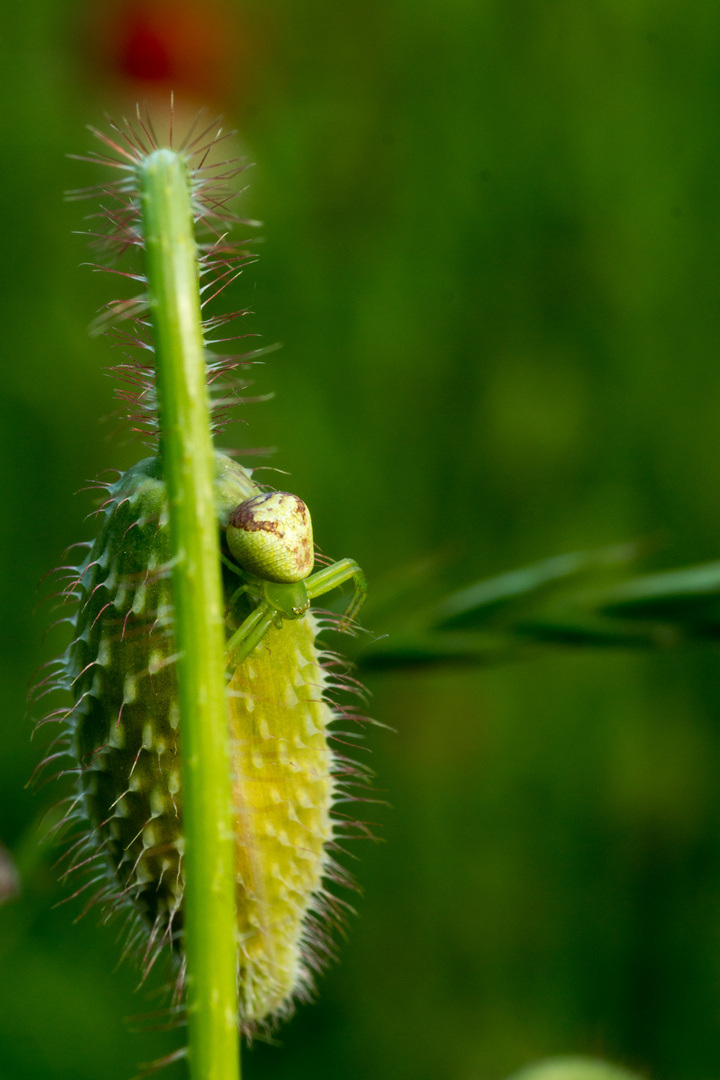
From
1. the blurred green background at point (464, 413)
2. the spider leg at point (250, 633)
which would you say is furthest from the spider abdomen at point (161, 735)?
the blurred green background at point (464, 413)

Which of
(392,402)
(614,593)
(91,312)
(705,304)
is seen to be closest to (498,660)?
(614,593)

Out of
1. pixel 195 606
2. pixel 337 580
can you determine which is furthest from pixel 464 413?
pixel 195 606

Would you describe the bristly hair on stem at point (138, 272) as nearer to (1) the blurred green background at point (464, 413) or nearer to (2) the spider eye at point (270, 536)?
(2) the spider eye at point (270, 536)

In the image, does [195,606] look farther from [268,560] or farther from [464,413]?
[464,413]

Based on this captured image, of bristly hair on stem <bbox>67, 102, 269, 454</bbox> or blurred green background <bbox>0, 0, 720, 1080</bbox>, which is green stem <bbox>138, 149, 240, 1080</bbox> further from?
blurred green background <bbox>0, 0, 720, 1080</bbox>

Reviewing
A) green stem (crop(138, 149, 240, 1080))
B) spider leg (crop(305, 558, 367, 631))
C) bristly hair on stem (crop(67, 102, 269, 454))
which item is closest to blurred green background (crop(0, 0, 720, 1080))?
spider leg (crop(305, 558, 367, 631))

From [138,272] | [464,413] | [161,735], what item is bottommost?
[161,735]
